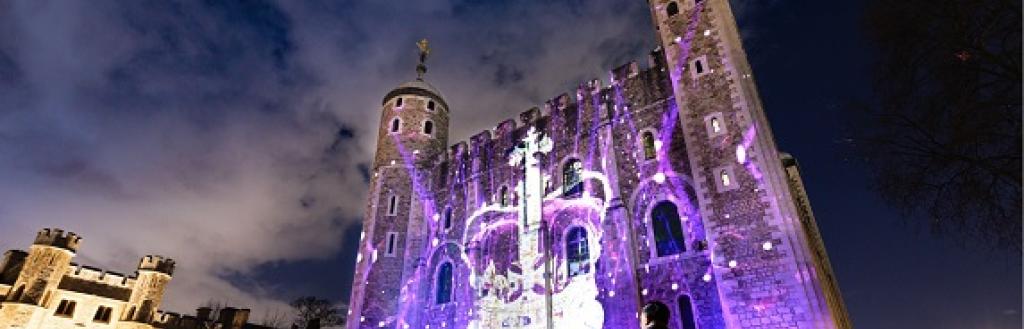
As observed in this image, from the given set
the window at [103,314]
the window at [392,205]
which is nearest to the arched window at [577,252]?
the window at [392,205]

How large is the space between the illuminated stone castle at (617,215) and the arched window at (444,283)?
5cm

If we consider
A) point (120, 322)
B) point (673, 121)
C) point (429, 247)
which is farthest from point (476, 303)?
point (120, 322)

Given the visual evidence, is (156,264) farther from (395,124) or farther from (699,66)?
(699,66)

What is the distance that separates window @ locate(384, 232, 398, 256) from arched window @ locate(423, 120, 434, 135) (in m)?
5.76

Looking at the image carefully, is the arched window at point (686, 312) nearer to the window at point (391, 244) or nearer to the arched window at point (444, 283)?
the arched window at point (444, 283)

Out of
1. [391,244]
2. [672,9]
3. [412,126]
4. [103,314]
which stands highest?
[672,9]

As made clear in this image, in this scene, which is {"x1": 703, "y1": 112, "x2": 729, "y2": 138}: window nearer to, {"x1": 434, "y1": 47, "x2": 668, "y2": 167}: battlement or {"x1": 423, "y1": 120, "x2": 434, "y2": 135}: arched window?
{"x1": 434, "y1": 47, "x2": 668, "y2": 167}: battlement

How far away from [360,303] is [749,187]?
1438 cm

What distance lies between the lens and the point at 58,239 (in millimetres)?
23594

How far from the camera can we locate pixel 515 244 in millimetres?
17656

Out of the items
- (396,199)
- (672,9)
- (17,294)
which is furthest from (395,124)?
(17,294)

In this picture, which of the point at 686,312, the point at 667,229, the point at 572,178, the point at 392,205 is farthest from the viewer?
the point at 392,205

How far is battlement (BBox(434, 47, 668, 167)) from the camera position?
58.6 ft

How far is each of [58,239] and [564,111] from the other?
24.0m
